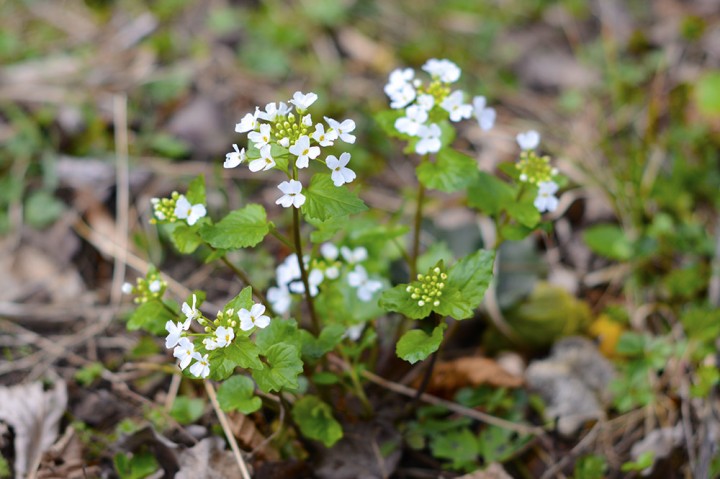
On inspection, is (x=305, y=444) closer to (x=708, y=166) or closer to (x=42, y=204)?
(x=42, y=204)

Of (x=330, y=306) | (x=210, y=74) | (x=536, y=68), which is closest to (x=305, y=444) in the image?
(x=330, y=306)

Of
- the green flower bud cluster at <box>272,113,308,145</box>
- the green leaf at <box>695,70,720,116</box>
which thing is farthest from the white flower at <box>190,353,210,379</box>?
the green leaf at <box>695,70,720,116</box>

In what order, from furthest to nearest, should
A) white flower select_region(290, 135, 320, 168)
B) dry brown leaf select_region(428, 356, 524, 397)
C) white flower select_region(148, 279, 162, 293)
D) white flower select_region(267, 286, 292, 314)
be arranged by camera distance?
dry brown leaf select_region(428, 356, 524, 397)
white flower select_region(267, 286, 292, 314)
white flower select_region(148, 279, 162, 293)
white flower select_region(290, 135, 320, 168)

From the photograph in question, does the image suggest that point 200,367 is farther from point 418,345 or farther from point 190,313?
point 418,345

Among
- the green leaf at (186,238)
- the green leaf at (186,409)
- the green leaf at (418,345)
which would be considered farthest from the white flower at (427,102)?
the green leaf at (186,409)

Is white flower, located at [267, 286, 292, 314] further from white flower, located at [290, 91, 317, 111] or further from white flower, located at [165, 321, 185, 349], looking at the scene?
white flower, located at [290, 91, 317, 111]

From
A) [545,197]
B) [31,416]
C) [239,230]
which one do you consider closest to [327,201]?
[239,230]
